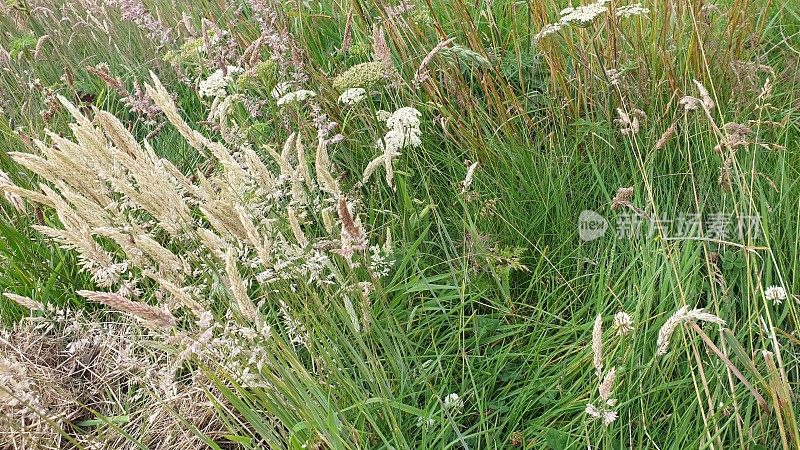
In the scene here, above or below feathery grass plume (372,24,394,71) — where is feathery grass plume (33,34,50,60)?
above

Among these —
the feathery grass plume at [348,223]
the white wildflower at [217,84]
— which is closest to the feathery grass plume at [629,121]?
the feathery grass plume at [348,223]

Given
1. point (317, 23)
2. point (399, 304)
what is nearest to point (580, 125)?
point (399, 304)

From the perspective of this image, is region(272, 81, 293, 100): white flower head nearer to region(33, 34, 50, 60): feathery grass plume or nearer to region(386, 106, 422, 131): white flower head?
region(386, 106, 422, 131): white flower head

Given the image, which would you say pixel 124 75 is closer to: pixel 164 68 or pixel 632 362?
pixel 164 68

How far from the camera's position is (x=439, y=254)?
2.16 metres

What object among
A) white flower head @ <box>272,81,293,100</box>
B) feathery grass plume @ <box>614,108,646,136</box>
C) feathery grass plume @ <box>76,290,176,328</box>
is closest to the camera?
feathery grass plume @ <box>76,290,176,328</box>

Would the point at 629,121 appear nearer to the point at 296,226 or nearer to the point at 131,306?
the point at 296,226

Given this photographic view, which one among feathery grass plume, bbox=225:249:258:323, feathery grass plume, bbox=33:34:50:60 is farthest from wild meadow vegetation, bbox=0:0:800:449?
feathery grass plume, bbox=33:34:50:60

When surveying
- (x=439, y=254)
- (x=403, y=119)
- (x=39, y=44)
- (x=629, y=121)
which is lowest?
(x=439, y=254)

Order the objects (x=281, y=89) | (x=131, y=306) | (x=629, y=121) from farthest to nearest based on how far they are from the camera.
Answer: (x=281, y=89), (x=629, y=121), (x=131, y=306)

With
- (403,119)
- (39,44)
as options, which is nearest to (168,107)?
(403,119)

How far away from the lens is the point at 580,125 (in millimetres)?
2270

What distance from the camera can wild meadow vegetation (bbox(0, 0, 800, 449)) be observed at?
1.43 meters

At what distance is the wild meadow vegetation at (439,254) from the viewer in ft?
4.69
